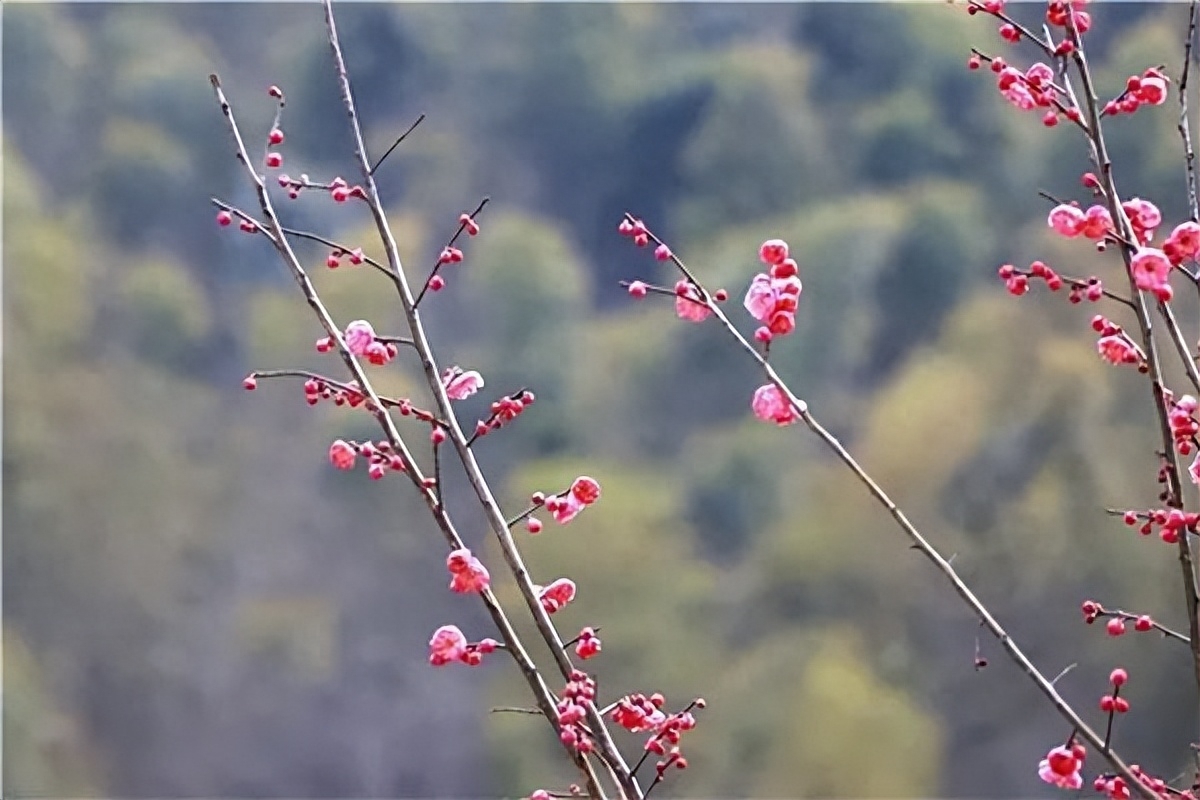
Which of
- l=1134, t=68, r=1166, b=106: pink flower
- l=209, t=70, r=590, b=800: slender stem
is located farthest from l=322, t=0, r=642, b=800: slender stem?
l=1134, t=68, r=1166, b=106: pink flower

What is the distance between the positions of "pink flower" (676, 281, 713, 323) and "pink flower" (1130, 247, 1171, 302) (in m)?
0.21

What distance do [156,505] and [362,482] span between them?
0.79 ft

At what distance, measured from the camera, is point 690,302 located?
2.38 feet

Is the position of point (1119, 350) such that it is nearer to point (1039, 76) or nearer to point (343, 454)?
point (1039, 76)

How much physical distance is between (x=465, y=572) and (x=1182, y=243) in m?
0.39

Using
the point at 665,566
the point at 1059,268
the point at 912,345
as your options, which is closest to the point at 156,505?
the point at 665,566

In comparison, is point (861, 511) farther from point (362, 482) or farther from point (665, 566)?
point (362, 482)

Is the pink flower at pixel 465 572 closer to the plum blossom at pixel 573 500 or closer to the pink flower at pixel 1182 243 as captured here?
the plum blossom at pixel 573 500

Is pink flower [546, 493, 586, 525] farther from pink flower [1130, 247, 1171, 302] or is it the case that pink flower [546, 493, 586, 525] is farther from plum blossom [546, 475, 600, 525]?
pink flower [1130, 247, 1171, 302]

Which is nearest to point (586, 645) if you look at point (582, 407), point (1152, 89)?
point (1152, 89)

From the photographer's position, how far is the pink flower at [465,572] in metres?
0.65

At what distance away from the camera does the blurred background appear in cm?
140

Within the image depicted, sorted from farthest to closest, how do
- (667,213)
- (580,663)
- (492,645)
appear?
(667,213), (580,663), (492,645)

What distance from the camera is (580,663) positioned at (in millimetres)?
1385
